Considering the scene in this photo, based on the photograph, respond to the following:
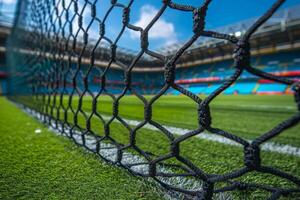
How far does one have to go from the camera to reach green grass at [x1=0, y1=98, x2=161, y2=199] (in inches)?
18.7

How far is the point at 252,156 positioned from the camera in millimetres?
325

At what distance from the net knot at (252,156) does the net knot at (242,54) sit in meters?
0.12

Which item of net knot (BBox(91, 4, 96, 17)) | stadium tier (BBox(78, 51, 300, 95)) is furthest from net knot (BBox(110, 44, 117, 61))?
stadium tier (BBox(78, 51, 300, 95))

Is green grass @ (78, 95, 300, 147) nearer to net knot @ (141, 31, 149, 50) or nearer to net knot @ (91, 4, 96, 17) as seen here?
net knot @ (141, 31, 149, 50)

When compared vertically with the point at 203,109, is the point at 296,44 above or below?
above

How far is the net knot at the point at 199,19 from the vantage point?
385 millimetres

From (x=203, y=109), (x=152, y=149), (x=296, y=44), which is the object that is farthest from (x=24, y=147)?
(x=296, y=44)

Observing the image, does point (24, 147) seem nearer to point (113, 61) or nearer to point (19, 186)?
point (19, 186)

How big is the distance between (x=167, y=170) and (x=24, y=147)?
608 millimetres

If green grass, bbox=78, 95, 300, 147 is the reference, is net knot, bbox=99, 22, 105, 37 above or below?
above

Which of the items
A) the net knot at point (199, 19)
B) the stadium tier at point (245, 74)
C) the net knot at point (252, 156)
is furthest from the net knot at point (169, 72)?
the stadium tier at point (245, 74)

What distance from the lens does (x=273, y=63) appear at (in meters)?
16.5

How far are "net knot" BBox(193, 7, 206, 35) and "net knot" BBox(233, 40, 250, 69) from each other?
0.31 feet

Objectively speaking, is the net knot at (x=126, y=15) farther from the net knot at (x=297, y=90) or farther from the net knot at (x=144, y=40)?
the net knot at (x=297, y=90)
